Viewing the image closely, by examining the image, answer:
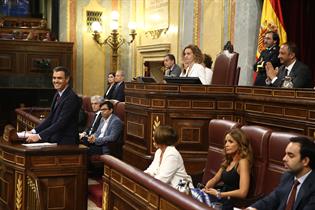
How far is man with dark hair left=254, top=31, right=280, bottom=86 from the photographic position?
214 inches

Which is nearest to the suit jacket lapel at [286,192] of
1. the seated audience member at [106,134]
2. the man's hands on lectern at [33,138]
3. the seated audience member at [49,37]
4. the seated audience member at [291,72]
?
the seated audience member at [291,72]

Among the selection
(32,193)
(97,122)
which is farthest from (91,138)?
(32,193)

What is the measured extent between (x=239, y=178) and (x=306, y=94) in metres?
1.15

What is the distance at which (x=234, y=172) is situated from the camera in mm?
3650

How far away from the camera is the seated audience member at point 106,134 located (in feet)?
21.0

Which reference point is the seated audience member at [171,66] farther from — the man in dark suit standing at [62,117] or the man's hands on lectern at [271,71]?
the man in dark suit standing at [62,117]

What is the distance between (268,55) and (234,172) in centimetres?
220

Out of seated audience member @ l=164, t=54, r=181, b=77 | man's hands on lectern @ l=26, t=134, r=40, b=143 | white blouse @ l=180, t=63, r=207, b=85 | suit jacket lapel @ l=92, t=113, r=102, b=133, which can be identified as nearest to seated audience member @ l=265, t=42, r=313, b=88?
white blouse @ l=180, t=63, r=207, b=85

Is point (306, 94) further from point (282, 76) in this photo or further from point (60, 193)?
point (60, 193)

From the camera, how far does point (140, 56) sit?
1115cm

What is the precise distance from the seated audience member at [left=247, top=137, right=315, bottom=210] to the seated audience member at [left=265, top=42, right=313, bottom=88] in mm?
2009

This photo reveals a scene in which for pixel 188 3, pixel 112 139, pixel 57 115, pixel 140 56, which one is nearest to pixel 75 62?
pixel 140 56

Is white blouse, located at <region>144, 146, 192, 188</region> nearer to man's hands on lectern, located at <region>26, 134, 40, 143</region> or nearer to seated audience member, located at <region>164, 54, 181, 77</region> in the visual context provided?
man's hands on lectern, located at <region>26, 134, 40, 143</region>

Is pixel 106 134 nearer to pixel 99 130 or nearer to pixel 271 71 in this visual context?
pixel 99 130
